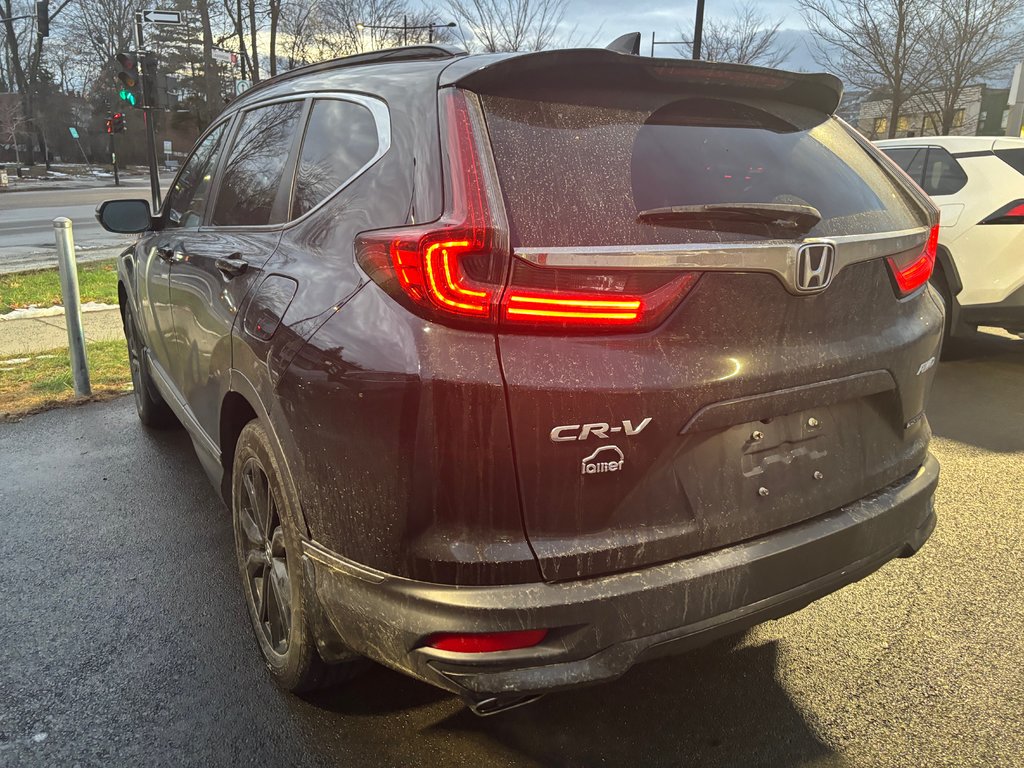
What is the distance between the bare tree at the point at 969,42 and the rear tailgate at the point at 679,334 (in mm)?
23175

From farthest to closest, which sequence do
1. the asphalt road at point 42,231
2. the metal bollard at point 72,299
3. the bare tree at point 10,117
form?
the bare tree at point 10,117, the asphalt road at point 42,231, the metal bollard at point 72,299

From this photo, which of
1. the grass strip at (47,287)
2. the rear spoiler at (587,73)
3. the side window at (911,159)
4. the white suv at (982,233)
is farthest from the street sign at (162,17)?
the rear spoiler at (587,73)

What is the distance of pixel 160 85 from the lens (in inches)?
596

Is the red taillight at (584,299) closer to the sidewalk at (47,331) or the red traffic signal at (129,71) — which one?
the sidewalk at (47,331)

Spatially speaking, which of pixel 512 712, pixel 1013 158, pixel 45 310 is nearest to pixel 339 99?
pixel 512 712

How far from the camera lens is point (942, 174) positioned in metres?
6.62

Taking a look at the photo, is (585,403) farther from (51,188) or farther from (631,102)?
(51,188)

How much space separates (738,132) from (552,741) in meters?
1.80

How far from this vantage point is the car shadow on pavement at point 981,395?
488 centimetres

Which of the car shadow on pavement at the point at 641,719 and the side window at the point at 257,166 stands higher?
the side window at the point at 257,166

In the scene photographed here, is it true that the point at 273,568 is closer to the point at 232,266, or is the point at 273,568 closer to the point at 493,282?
the point at 232,266

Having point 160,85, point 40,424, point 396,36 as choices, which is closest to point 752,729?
point 40,424

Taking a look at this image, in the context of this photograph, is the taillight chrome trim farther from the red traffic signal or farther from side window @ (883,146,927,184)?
the red traffic signal

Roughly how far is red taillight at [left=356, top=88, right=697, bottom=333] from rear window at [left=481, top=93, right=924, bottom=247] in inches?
2.7
